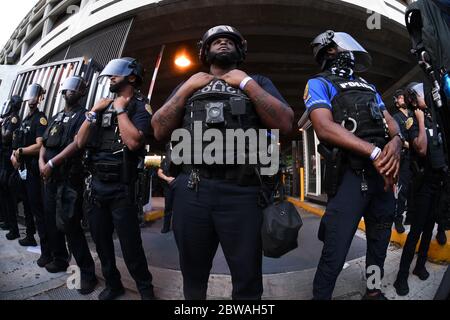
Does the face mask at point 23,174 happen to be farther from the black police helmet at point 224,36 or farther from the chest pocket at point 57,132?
the black police helmet at point 224,36

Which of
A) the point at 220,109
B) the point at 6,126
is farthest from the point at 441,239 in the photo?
the point at 6,126

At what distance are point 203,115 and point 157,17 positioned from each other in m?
4.33

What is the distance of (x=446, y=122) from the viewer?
3.45 feet

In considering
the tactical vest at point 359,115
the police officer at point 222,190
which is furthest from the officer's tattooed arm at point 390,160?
the police officer at point 222,190

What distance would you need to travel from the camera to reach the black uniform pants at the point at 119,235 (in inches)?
70.2

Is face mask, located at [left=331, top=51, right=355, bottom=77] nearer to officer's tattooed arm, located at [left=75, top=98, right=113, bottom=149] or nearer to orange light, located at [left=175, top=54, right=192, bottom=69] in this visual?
officer's tattooed arm, located at [left=75, top=98, right=113, bottom=149]

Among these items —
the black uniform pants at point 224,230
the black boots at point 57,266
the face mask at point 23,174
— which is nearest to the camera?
the black uniform pants at point 224,230

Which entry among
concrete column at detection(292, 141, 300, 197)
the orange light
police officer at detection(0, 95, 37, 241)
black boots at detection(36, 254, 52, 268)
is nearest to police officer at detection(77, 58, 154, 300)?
black boots at detection(36, 254, 52, 268)

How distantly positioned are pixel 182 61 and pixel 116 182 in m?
4.88

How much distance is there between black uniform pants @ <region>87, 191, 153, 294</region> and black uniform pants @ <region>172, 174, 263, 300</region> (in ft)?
2.25

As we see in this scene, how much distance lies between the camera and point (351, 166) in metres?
1.54

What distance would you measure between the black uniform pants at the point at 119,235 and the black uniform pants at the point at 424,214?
7.04 ft

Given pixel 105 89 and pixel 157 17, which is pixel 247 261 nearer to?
pixel 105 89
